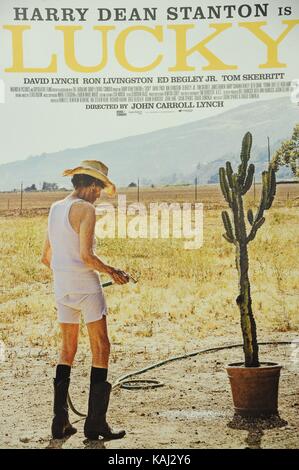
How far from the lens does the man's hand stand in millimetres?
3851

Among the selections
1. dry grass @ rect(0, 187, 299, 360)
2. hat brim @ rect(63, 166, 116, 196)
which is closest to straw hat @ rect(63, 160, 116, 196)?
hat brim @ rect(63, 166, 116, 196)

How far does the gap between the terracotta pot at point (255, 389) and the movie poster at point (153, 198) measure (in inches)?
2.4

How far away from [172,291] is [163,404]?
618 millimetres

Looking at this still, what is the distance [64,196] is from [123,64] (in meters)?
0.80

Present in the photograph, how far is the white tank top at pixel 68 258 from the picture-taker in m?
3.79

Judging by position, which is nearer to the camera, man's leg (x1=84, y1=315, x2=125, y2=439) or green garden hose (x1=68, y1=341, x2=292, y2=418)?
man's leg (x1=84, y1=315, x2=125, y2=439)

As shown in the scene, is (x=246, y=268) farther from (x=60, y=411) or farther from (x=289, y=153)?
(x=60, y=411)

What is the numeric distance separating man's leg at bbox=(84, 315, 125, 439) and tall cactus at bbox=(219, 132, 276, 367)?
75 cm

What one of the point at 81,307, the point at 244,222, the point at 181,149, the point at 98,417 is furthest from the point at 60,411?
the point at 181,149

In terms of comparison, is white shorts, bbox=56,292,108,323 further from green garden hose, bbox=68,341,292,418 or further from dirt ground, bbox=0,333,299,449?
green garden hose, bbox=68,341,292,418

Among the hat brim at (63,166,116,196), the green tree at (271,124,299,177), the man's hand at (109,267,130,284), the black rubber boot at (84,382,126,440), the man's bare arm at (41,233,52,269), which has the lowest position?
the black rubber boot at (84,382,126,440)

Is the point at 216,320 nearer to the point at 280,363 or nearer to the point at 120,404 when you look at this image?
the point at 280,363

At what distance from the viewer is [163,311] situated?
411 centimetres

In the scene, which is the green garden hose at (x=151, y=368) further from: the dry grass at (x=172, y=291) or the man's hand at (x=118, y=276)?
the man's hand at (x=118, y=276)
